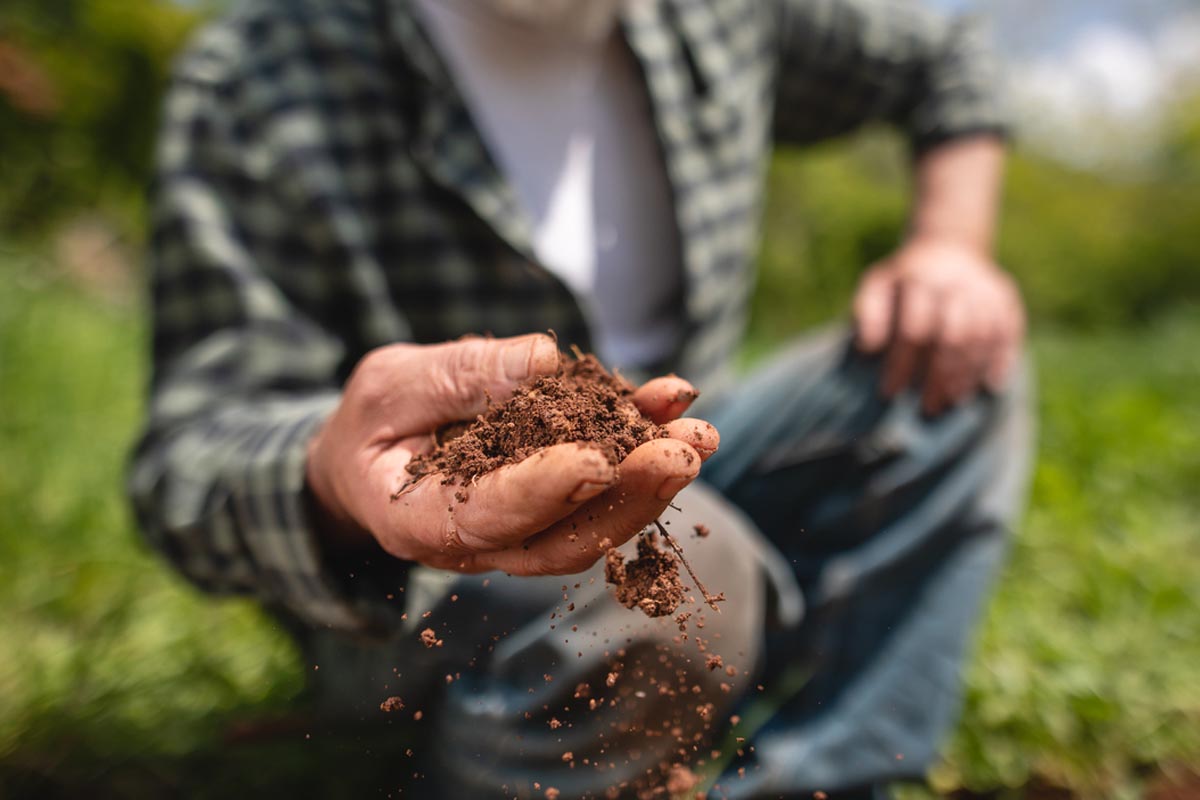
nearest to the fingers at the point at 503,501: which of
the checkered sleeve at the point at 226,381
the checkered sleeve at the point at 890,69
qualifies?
the checkered sleeve at the point at 226,381

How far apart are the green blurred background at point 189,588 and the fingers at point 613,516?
393 mm

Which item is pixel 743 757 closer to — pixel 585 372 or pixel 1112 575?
pixel 585 372

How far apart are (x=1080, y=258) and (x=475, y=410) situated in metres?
11.2

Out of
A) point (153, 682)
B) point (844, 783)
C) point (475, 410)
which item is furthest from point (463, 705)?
point (153, 682)

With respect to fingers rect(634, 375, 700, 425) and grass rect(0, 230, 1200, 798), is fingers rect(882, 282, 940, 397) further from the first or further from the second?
fingers rect(634, 375, 700, 425)

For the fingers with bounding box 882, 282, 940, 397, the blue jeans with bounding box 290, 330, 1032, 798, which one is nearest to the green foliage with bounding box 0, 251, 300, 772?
the blue jeans with bounding box 290, 330, 1032, 798

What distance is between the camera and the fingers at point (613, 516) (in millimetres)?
610

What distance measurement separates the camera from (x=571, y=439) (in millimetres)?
651

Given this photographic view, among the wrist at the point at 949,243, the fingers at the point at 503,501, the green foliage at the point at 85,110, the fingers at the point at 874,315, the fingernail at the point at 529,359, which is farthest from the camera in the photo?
the green foliage at the point at 85,110

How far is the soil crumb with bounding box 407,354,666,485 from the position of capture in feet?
2.15

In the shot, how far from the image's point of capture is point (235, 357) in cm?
120

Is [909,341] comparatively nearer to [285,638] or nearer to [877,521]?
[877,521]

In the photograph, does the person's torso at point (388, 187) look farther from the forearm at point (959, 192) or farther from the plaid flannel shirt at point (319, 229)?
the forearm at point (959, 192)

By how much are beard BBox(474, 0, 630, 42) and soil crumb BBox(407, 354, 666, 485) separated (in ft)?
3.07
